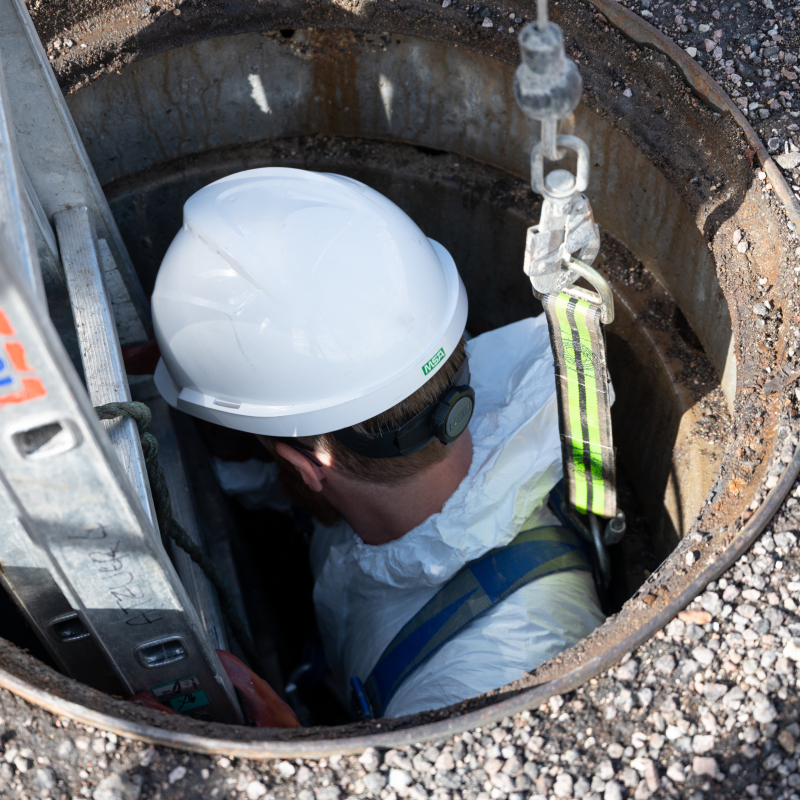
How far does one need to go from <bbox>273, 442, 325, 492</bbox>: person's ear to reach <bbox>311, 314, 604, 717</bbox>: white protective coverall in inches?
12.9

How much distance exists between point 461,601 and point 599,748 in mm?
773

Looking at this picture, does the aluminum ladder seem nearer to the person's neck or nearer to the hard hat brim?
the hard hat brim

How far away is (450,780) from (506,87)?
2329 millimetres

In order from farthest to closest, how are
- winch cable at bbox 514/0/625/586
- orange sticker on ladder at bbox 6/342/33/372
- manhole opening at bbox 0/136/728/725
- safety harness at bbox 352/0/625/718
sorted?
manhole opening at bbox 0/136/728/725 → safety harness at bbox 352/0/625/718 → winch cable at bbox 514/0/625/586 → orange sticker on ladder at bbox 6/342/33/372

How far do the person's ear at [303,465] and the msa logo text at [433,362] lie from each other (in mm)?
445

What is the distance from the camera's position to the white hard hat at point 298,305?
2080 mm

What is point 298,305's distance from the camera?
81.1 inches

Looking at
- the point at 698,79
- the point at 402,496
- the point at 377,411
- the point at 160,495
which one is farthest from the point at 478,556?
the point at 698,79

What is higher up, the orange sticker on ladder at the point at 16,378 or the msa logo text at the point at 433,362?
the orange sticker on ladder at the point at 16,378

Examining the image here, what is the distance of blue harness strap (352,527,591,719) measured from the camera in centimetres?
229

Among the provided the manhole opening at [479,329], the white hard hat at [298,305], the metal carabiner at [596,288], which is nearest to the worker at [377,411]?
the white hard hat at [298,305]

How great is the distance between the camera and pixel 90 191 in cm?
236

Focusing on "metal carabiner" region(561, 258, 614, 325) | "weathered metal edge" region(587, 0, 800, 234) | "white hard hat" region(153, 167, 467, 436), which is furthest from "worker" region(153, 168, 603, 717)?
"weathered metal edge" region(587, 0, 800, 234)

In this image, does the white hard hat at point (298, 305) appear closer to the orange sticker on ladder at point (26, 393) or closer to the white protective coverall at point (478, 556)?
the white protective coverall at point (478, 556)
